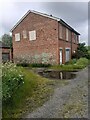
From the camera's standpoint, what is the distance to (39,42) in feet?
83.4

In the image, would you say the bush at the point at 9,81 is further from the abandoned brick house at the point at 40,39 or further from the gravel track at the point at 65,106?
the abandoned brick house at the point at 40,39

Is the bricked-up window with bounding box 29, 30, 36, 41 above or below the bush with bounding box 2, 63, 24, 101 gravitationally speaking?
above

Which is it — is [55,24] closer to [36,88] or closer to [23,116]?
[36,88]

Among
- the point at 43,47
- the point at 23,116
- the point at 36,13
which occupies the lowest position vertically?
the point at 23,116

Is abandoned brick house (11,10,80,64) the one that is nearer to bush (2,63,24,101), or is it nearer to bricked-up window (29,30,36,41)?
bricked-up window (29,30,36,41)

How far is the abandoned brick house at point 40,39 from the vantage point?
933 inches

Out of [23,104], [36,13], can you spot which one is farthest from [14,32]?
[23,104]

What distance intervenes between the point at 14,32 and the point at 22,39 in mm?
2307

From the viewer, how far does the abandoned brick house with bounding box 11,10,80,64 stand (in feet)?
77.8

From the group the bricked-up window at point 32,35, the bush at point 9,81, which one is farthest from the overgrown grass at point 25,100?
the bricked-up window at point 32,35

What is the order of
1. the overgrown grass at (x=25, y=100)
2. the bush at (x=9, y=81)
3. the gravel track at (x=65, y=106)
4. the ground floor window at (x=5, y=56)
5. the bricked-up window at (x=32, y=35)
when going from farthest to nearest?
the ground floor window at (x=5, y=56) → the bricked-up window at (x=32, y=35) → the overgrown grass at (x=25, y=100) → the bush at (x=9, y=81) → the gravel track at (x=65, y=106)

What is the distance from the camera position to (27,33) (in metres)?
26.9

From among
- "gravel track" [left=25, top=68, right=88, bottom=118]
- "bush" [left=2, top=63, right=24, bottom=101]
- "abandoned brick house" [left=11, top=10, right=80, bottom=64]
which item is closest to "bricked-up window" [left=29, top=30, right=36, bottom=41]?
"abandoned brick house" [left=11, top=10, right=80, bottom=64]

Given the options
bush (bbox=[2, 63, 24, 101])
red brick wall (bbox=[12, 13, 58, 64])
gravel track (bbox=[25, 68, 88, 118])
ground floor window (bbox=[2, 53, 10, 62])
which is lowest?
gravel track (bbox=[25, 68, 88, 118])
